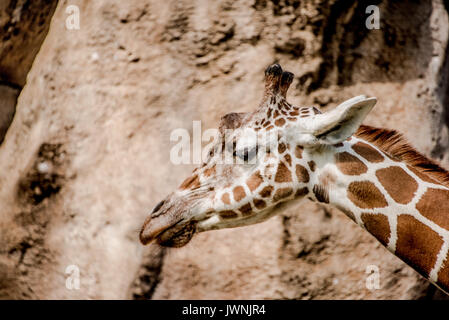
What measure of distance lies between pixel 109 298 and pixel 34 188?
1080 millimetres

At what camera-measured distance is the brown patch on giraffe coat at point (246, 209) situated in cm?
222

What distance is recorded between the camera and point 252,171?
7.30 ft

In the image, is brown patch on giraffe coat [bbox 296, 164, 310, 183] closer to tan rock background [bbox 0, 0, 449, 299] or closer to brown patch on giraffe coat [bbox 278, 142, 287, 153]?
brown patch on giraffe coat [bbox 278, 142, 287, 153]

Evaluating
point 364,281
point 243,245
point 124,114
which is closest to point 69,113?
point 124,114

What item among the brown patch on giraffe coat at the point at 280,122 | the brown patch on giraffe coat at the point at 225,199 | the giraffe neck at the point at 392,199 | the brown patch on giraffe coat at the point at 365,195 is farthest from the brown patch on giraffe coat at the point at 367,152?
the brown patch on giraffe coat at the point at 225,199

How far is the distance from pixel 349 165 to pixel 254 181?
0.44m

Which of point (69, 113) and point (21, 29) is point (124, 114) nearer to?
point (69, 113)

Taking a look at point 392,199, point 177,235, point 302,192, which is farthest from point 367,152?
point 177,235

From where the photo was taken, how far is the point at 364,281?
3.47 m

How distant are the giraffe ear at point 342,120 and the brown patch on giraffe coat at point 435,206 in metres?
0.44

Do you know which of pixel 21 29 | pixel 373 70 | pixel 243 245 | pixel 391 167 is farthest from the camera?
pixel 21 29

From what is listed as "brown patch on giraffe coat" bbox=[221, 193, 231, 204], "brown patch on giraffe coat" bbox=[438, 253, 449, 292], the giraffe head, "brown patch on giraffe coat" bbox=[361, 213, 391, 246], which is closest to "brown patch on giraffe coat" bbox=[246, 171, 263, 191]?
the giraffe head

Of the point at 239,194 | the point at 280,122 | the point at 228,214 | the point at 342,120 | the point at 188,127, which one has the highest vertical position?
the point at 342,120

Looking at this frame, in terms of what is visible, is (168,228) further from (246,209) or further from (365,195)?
(365,195)
